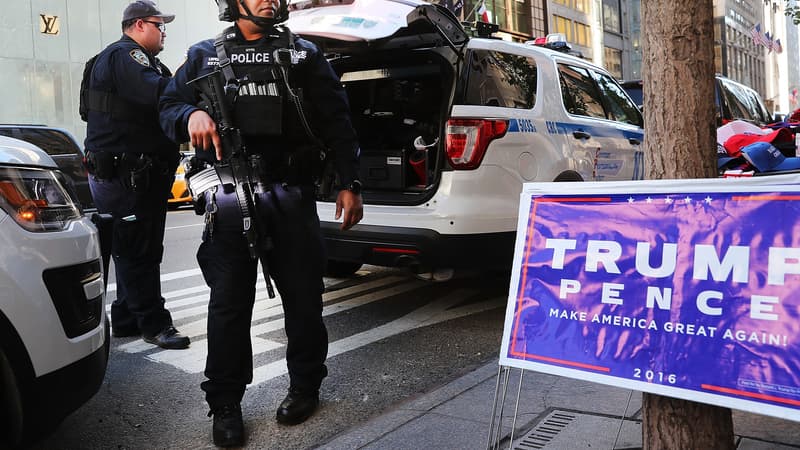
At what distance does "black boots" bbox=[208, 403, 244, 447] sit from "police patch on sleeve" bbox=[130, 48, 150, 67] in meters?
2.19

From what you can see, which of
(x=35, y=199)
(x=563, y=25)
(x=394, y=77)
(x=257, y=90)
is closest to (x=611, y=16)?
(x=563, y=25)

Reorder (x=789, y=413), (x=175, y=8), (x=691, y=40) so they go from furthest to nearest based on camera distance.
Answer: (x=175, y=8), (x=691, y=40), (x=789, y=413)

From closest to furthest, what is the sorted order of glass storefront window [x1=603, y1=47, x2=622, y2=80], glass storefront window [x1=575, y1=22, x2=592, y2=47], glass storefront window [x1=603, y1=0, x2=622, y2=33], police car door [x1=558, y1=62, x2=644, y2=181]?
1. police car door [x1=558, y1=62, x2=644, y2=181]
2. glass storefront window [x1=575, y1=22, x2=592, y2=47]
3. glass storefront window [x1=603, y1=47, x2=622, y2=80]
4. glass storefront window [x1=603, y1=0, x2=622, y2=33]

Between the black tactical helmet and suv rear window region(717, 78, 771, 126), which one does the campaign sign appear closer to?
the black tactical helmet

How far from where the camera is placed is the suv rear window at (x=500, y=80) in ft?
15.2

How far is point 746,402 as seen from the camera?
189 cm

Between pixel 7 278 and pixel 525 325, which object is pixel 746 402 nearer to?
pixel 525 325

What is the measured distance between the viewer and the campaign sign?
6.26 feet

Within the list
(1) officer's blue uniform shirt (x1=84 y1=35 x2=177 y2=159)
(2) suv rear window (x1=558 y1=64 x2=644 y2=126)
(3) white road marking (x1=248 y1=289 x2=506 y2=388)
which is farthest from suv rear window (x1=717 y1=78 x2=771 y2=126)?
(1) officer's blue uniform shirt (x1=84 y1=35 x2=177 y2=159)

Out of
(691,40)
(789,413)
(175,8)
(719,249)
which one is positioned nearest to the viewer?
(789,413)

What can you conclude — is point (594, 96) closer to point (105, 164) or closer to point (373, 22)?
point (373, 22)

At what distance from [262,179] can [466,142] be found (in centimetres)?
179

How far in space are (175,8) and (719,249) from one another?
2542 centimetres

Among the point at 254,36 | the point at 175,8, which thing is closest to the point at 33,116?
the point at 175,8
